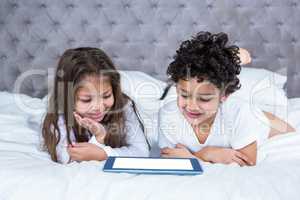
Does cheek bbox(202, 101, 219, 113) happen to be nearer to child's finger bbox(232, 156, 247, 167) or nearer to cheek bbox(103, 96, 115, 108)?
child's finger bbox(232, 156, 247, 167)

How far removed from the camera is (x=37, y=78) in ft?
8.38

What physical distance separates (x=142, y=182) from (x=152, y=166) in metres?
0.11

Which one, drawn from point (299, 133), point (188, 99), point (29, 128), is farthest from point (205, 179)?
point (29, 128)

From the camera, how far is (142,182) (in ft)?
3.98

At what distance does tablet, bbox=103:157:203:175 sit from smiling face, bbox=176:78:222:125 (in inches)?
9.2

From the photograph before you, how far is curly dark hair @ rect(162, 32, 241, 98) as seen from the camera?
4.94 feet

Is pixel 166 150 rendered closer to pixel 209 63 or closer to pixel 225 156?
pixel 225 156

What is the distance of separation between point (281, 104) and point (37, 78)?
1454 mm

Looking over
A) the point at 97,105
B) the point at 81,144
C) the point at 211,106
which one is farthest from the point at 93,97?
the point at 211,106

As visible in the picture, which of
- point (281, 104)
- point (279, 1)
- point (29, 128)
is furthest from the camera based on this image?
point (279, 1)

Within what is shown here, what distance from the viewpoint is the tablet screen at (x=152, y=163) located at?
4.28 ft

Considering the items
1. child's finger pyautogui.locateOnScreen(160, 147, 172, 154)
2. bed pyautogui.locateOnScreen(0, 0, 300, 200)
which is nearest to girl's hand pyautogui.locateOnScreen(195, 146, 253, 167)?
child's finger pyautogui.locateOnScreen(160, 147, 172, 154)

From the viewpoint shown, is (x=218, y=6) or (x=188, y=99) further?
(x=218, y=6)

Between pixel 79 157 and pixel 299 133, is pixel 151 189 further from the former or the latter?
pixel 299 133
